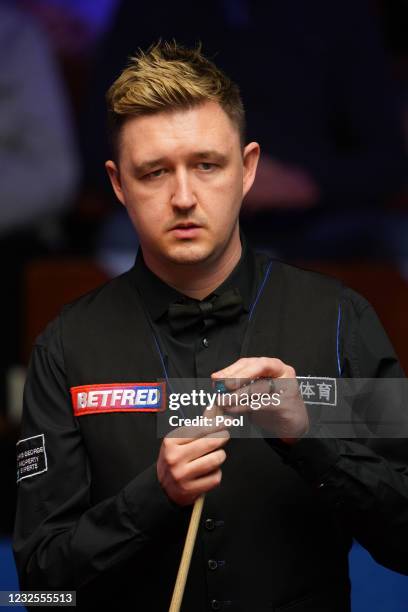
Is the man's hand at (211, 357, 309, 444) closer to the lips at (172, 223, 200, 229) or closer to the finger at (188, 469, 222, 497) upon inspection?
the finger at (188, 469, 222, 497)

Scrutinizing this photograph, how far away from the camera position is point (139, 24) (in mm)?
4777

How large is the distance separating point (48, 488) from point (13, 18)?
9.86 ft

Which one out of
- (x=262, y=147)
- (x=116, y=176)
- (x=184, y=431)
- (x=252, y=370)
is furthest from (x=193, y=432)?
(x=262, y=147)

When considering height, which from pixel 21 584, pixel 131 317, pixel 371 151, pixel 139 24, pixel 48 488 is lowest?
pixel 21 584

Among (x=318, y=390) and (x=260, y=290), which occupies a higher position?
(x=260, y=290)

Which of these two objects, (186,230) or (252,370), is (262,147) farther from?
(252,370)

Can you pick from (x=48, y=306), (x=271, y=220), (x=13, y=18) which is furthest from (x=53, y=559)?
(x=13, y=18)

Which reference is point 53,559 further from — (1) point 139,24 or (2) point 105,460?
(1) point 139,24

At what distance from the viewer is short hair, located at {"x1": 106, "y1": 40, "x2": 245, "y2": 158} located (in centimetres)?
234

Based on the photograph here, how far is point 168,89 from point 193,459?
0.75m

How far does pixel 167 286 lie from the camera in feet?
8.27

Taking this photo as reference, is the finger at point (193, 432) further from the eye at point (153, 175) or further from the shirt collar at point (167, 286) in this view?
the eye at point (153, 175)

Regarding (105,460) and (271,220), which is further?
(271,220)

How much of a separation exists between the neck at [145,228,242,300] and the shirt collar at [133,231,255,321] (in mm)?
11
